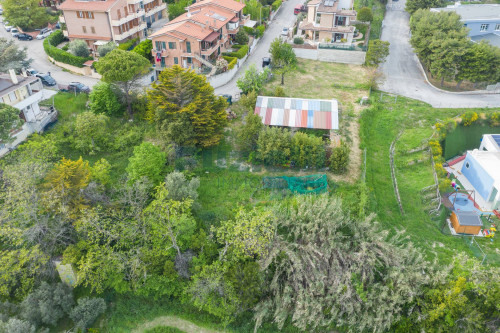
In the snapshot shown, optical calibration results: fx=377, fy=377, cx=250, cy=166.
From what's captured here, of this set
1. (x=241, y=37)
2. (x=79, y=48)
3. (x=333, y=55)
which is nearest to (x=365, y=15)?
(x=333, y=55)

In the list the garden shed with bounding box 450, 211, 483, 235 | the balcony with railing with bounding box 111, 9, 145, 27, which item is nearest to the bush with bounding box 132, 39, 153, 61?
the balcony with railing with bounding box 111, 9, 145, 27

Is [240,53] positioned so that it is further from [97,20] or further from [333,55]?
[97,20]

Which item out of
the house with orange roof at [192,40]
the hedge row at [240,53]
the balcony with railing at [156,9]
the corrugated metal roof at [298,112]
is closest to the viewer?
the corrugated metal roof at [298,112]

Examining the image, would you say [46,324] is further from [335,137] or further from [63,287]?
[335,137]

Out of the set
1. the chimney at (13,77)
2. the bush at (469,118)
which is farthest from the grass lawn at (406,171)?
the chimney at (13,77)

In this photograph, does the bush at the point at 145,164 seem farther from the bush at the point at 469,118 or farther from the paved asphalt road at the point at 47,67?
the bush at the point at 469,118

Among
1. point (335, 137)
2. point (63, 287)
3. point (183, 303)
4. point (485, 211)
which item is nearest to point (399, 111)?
point (335, 137)
